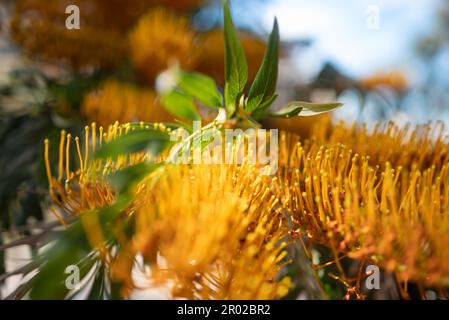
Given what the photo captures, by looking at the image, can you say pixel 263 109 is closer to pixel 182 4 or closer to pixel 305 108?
pixel 305 108

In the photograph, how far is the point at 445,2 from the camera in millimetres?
1513

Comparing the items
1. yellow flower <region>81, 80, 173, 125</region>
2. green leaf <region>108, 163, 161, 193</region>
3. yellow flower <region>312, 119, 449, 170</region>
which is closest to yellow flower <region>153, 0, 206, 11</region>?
yellow flower <region>81, 80, 173, 125</region>

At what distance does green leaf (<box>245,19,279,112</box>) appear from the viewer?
0.42 metres

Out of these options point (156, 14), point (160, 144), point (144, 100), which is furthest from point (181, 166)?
point (156, 14)

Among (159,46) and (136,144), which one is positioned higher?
(159,46)

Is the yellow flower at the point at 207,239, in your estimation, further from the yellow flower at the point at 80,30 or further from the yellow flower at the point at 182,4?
the yellow flower at the point at 182,4

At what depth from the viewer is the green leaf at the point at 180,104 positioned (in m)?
0.46

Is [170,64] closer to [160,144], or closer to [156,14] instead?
[156,14]

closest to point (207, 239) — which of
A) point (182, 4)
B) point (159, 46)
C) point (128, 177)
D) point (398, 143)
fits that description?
point (128, 177)

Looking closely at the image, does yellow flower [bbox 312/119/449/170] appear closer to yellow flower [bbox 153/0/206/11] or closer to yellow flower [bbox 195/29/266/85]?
yellow flower [bbox 195/29/266/85]

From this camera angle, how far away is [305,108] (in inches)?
17.1

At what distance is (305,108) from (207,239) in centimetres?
15

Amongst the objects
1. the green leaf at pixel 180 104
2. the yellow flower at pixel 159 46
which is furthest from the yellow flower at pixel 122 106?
the green leaf at pixel 180 104
